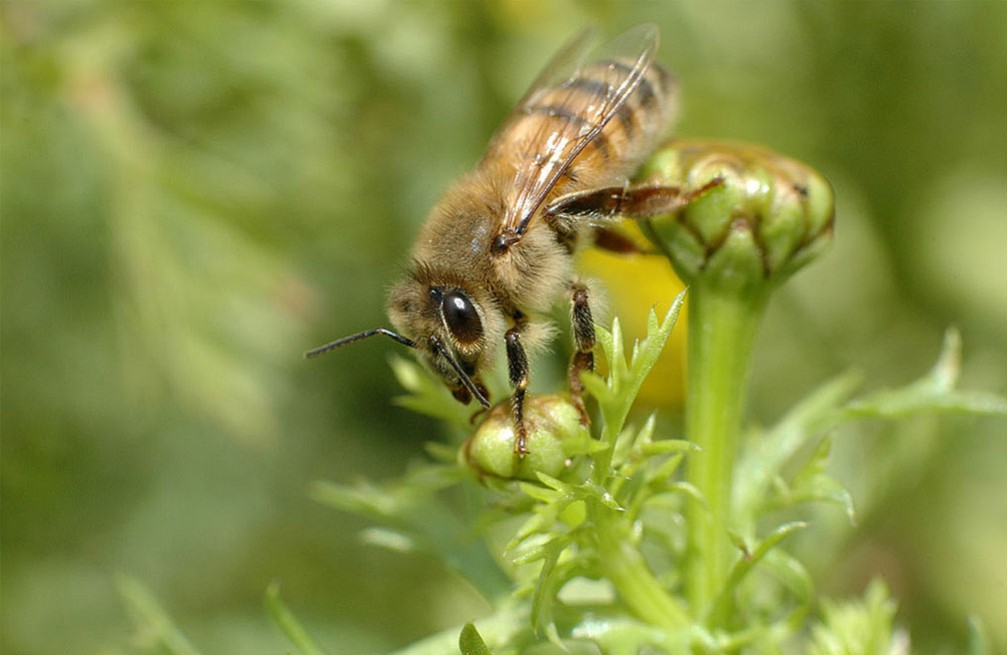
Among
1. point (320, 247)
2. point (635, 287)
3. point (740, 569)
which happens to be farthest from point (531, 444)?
point (320, 247)

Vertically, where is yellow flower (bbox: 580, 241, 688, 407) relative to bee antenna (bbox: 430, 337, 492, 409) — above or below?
below

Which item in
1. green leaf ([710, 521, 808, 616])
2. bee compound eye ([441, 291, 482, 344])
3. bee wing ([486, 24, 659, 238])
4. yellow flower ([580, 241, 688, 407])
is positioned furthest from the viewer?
yellow flower ([580, 241, 688, 407])

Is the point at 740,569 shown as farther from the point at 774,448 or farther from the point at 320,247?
the point at 320,247

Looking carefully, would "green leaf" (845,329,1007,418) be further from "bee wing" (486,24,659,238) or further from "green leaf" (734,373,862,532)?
"bee wing" (486,24,659,238)

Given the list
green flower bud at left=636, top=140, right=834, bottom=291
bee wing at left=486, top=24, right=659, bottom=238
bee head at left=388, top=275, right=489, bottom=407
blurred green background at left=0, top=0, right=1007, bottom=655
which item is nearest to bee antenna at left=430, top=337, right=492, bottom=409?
bee head at left=388, top=275, right=489, bottom=407

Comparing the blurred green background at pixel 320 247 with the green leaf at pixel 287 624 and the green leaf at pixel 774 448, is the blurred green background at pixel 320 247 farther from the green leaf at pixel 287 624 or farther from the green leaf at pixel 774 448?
the green leaf at pixel 287 624

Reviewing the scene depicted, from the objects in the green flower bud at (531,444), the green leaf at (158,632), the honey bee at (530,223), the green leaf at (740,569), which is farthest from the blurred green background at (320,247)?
the green flower bud at (531,444)

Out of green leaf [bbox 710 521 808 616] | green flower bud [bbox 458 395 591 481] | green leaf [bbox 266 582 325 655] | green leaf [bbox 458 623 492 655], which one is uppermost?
green flower bud [bbox 458 395 591 481]
